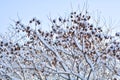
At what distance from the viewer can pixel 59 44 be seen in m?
8.07

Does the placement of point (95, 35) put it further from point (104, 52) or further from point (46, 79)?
point (46, 79)

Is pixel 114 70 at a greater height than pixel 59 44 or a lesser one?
lesser

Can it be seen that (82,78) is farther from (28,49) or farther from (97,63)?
(28,49)

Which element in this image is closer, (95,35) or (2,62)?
(95,35)

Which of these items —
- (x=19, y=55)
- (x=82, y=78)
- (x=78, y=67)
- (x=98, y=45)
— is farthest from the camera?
(x=19, y=55)

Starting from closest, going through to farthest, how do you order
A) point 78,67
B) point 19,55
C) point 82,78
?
point 82,78
point 78,67
point 19,55

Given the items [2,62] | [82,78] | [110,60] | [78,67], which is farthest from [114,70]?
[2,62]

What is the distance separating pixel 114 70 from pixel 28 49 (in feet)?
11.3

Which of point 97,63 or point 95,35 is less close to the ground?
point 95,35

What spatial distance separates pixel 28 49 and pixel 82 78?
2.88 meters

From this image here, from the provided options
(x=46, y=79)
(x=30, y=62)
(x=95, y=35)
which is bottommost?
(x=46, y=79)

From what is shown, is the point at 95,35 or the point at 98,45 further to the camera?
the point at 98,45

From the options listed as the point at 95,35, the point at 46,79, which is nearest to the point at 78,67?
the point at 46,79

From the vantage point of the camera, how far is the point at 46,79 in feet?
30.1
